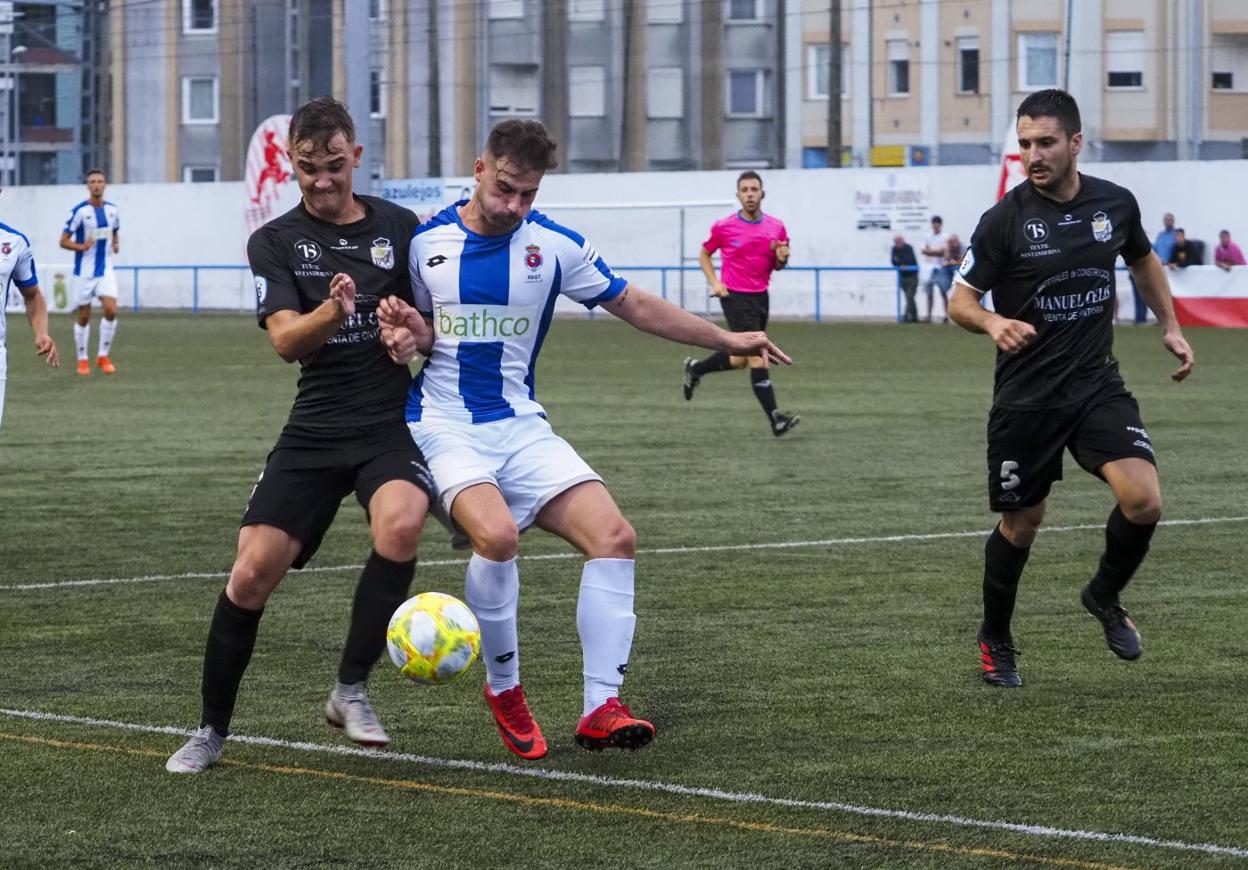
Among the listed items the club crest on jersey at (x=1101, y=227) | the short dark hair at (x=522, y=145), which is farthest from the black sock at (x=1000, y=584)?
the short dark hair at (x=522, y=145)

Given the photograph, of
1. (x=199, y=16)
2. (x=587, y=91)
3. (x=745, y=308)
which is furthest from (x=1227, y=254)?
(x=199, y=16)

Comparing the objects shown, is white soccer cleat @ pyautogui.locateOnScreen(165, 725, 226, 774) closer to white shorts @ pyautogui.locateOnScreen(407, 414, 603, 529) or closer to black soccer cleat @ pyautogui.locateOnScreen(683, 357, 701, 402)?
white shorts @ pyautogui.locateOnScreen(407, 414, 603, 529)

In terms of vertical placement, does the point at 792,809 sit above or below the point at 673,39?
below

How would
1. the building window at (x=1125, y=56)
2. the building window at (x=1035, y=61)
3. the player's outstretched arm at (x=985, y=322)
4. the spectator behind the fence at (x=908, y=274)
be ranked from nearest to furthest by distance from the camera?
the player's outstretched arm at (x=985, y=322) → the spectator behind the fence at (x=908, y=274) → the building window at (x=1125, y=56) → the building window at (x=1035, y=61)

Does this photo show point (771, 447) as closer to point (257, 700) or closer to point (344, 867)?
point (257, 700)

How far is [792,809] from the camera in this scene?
5758mm

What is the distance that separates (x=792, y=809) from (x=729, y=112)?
59.6 m

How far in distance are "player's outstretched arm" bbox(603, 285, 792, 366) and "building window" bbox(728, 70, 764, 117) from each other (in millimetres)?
57450

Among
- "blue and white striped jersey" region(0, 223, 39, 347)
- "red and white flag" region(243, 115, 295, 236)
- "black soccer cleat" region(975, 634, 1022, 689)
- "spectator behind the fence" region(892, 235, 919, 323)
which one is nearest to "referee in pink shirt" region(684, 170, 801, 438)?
"blue and white striped jersey" region(0, 223, 39, 347)

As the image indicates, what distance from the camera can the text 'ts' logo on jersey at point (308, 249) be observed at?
6488 millimetres

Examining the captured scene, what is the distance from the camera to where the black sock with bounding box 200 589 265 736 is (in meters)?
6.40

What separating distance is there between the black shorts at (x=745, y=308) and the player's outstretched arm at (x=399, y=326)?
1256 cm

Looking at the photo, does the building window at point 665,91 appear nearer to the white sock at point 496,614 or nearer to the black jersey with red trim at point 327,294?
the black jersey with red trim at point 327,294

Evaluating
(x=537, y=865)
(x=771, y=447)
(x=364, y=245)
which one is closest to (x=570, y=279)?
(x=364, y=245)
